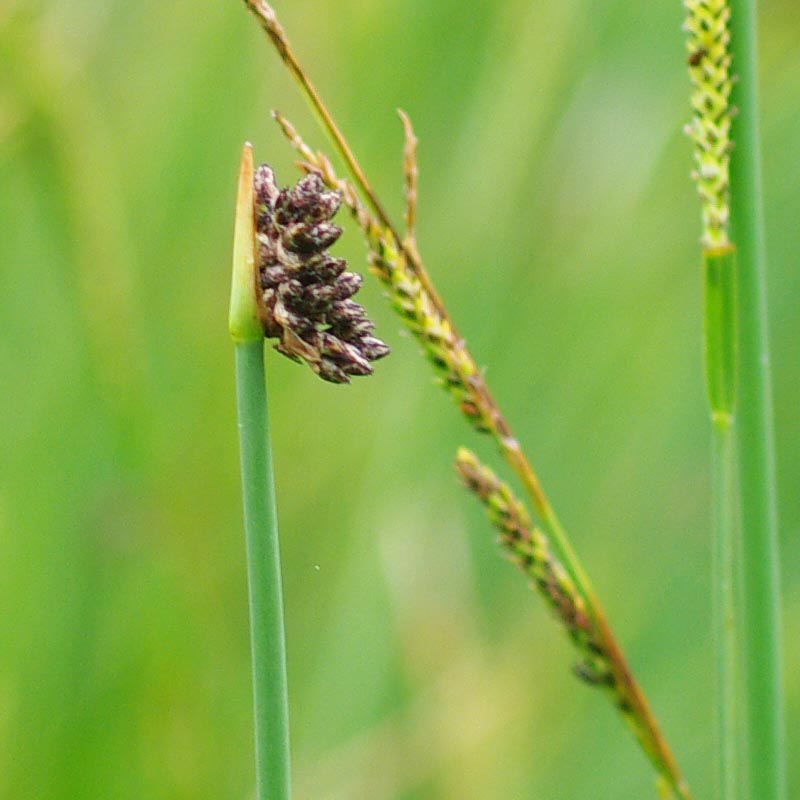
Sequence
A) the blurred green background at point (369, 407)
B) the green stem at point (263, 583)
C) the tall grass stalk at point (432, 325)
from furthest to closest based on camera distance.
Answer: the blurred green background at point (369, 407), the tall grass stalk at point (432, 325), the green stem at point (263, 583)

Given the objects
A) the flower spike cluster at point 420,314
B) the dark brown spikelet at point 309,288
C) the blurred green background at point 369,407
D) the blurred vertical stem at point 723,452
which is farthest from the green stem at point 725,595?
the blurred green background at point 369,407

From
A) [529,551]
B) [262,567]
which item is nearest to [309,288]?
[262,567]

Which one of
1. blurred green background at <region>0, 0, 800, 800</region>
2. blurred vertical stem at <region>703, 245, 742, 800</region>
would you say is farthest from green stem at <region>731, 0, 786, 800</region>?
blurred green background at <region>0, 0, 800, 800</region>

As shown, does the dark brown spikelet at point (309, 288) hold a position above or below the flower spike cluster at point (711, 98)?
below

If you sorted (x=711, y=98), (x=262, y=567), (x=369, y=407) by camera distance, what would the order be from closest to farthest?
(x=262, y=567) < (x=711, y=98) < (x=369, y=407)

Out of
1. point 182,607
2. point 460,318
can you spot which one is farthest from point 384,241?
point 460,318

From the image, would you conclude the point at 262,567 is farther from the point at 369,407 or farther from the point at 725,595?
the point at 369,407

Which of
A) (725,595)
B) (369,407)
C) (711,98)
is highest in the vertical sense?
(711,98)

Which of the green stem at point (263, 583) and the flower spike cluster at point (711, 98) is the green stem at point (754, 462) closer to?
the flower spike cluster at point (711, 98)
